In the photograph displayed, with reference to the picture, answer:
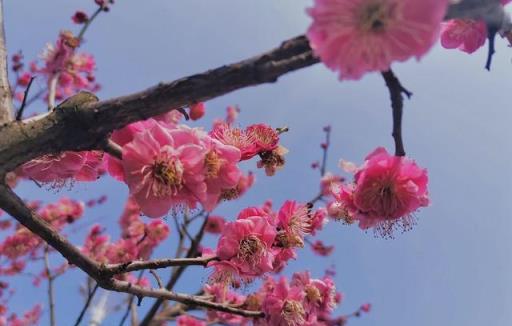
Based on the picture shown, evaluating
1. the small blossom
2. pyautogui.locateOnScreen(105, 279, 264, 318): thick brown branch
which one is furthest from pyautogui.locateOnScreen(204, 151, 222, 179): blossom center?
the small blossom

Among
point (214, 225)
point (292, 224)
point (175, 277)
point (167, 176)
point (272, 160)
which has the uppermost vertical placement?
point (214, 225)

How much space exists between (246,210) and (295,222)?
1.04ft

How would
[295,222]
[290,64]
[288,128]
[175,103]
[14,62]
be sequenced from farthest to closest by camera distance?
[14,62], [295,222], [288,128], [175,103], [290,64]

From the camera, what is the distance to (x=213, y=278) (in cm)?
244

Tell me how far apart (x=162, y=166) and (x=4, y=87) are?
84cm

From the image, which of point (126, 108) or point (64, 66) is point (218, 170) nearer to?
point (126, 108)

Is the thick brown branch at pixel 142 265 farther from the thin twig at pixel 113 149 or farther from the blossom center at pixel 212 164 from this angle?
the thin twig at pixel 113 149

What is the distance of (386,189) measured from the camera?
196cm

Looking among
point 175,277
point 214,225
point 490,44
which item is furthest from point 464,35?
point 214,225

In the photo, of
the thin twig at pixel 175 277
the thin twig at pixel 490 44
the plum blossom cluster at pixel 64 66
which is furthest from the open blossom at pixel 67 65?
the thin twig at pixel 490 44

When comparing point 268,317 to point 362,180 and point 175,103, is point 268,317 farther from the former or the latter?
point 175,103

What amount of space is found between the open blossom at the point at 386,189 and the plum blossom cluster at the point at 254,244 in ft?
1.79

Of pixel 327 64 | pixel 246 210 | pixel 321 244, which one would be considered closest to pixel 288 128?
pixel 246 210

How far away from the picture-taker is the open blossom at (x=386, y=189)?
1928 millimetres
